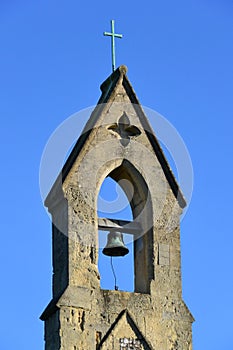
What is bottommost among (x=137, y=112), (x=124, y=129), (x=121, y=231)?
(x=121, y=231)

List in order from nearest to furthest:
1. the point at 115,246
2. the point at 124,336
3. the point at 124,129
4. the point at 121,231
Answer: the point at 124,336
the point at 115,246
the point at 121,231
the point at 124,129

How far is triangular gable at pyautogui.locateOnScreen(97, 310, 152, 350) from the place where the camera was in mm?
22734

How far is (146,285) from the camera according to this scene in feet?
77.4

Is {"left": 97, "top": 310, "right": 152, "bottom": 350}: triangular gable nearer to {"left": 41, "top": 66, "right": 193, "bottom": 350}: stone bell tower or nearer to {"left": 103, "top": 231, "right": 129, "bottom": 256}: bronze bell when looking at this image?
{"left": 41, "top": 66, "right": 193, "bottom": 350}: stone bell tower

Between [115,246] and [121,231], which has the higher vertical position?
[121,231]

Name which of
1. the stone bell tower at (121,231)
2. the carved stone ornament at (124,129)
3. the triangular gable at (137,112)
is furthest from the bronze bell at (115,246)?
the carved stone ornament at (124,129)

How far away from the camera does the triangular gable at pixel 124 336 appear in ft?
74.6

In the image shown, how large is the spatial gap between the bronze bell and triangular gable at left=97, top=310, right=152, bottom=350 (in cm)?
119

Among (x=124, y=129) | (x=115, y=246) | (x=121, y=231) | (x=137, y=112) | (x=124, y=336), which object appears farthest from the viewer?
(x=137, y=112)

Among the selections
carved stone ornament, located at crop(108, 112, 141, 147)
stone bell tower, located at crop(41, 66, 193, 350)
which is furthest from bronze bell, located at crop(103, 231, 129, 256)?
carved stone ornament, located at crop(108, 112, 141, 147)

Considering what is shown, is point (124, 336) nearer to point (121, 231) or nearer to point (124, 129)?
point (121, 231)

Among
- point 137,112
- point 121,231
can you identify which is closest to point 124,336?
point 121,231

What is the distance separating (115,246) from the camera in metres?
23.8

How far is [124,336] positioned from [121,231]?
1895mm
